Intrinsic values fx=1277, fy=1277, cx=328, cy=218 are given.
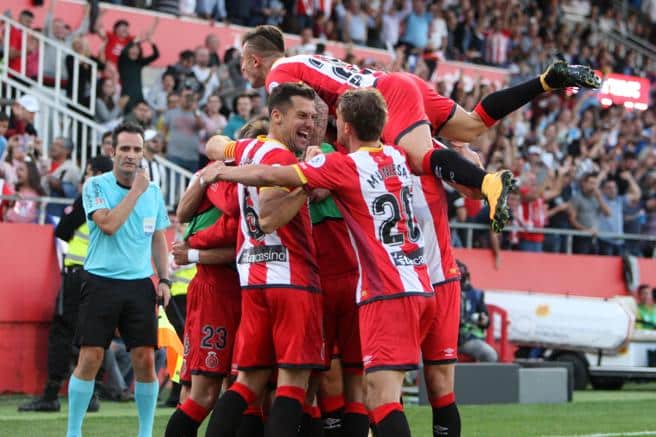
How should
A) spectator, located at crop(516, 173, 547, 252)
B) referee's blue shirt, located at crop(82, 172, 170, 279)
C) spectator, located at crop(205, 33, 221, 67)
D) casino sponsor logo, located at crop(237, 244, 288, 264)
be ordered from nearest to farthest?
casino sponsor logo, located at crop(237, 244, 288, 264)
referee's blue shirt, located at crop(82, 172, 170, 279)
spectator, located at crop(205, 33, 221, 67)
spectator, located at crop(516, 173, 547, 252)

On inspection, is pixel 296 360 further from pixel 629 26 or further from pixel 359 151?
pixel 629 26

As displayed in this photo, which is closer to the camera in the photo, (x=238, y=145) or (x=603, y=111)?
(x=238, y=145)

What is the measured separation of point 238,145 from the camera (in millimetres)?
7430

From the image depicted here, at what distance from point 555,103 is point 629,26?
807 centimetres

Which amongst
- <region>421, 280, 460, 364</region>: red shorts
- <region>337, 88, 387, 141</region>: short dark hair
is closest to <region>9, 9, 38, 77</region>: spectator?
<region>421, 280, 460, 364</region>: red shorts

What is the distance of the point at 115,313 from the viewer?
913 centimetres

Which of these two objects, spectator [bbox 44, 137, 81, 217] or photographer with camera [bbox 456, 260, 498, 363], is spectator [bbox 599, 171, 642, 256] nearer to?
photographer with camera [bbox 456, 260, 498, 363]

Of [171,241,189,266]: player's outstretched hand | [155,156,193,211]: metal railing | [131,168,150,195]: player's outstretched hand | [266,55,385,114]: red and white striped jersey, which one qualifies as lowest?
[155,156,193,211]: metal railing

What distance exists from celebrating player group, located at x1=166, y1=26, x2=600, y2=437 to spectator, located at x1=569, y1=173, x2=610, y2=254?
42.1 feet

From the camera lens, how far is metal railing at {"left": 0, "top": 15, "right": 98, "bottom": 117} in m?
16.2

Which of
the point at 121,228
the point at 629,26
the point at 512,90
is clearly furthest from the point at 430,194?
the point at 629,26

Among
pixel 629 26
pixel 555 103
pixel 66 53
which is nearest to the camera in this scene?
pixel 66 53

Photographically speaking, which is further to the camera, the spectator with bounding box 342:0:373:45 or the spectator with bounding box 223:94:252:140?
the spectator with bounding box 342:0:373:45

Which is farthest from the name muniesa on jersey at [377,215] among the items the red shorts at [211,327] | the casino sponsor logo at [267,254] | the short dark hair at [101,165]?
the short dark hair at [101,165]
